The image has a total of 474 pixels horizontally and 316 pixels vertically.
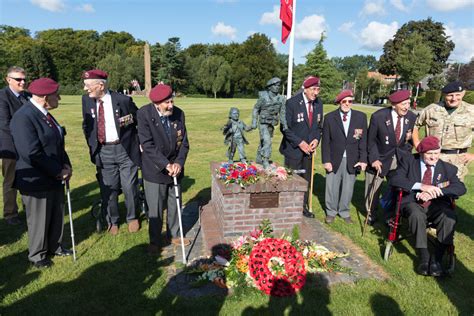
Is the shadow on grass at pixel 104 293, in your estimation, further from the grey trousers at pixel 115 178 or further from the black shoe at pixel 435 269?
the black shoe at pixel 435 269

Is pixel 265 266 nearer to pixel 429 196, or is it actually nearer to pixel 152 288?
pixel 152 288

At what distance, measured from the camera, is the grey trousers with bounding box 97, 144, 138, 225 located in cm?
527

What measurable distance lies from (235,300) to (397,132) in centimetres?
385

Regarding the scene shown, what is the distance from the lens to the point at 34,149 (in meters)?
4.00

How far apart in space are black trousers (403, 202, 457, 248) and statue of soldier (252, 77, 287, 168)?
228cm

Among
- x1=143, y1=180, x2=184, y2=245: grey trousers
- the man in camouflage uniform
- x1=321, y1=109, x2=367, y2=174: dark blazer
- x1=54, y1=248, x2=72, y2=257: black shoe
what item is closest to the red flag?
x1=321, y1=109, x2=367, y2=174: dark blazer

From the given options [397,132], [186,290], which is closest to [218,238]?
[186,290]

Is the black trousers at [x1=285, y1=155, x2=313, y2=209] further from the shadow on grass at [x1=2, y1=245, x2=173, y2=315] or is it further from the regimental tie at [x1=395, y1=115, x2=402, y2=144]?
the shadow on grass at [x1=2, y1=245, x2=173, y2=315]

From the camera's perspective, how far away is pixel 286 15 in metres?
7.60

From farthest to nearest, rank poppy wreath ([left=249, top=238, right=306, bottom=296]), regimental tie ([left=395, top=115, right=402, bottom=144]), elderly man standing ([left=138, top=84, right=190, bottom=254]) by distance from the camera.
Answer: regimental tie ([left=395, top=115, right=402, bottom=144]) < elderly man standing ([left=138, top=84, right=190, bottom=254]) < poppy wreath ([left=249, top=238, right=306, bottom=296])

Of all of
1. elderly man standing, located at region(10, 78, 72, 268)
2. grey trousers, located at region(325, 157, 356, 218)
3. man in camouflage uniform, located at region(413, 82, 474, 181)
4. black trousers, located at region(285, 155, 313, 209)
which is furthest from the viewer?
black trousers, located at region(285, 155, 313, 209)

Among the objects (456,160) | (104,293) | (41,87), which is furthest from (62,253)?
(456,160)

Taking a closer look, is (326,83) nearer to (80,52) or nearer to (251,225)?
(251,225)

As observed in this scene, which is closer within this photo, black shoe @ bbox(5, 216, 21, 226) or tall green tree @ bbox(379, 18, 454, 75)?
black shoe @ bbox(5, 216, 21, 226)
